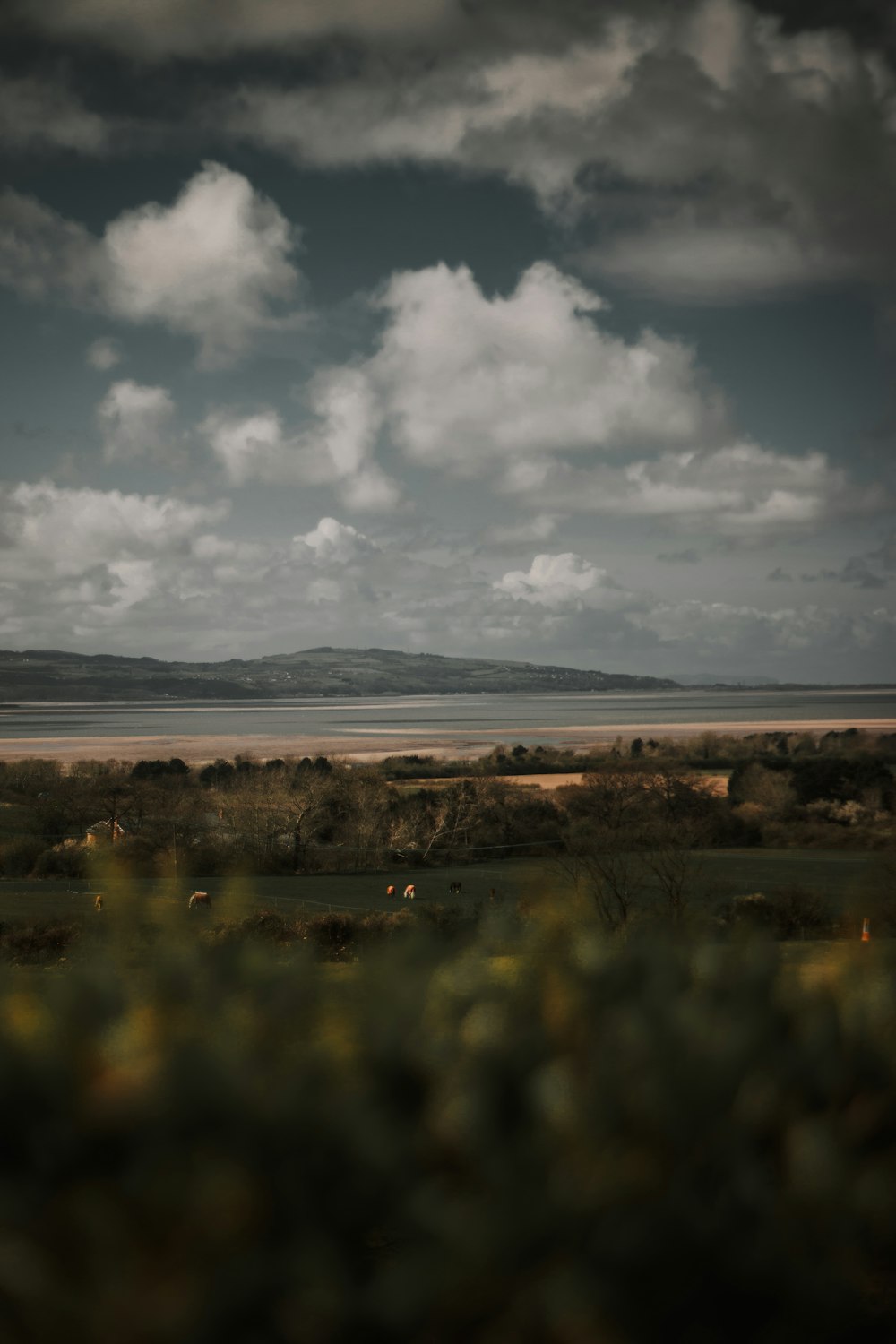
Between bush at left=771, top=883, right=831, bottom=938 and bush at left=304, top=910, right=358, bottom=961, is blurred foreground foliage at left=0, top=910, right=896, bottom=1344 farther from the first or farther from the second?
bush at left=771, top=883, right=831, bottom=938

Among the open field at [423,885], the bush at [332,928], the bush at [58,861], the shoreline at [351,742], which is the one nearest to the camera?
A: the open field at [423,885]

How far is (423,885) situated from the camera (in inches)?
1296

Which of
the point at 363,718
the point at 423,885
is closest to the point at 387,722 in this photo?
the point at 363,718

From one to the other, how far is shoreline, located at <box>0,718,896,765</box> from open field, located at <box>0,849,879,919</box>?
105 ft

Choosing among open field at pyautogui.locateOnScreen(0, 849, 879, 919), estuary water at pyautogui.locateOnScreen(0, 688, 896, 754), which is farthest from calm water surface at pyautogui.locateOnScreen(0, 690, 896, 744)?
open field at pyautogui.locateOnScreen(0, 849, 879, 919)

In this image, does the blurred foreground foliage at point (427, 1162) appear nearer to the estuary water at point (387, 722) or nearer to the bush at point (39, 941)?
the bush at point (39, 941)

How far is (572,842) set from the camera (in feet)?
85.6

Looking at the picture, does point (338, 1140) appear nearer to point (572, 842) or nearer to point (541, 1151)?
point (541, 1151)

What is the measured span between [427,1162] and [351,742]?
88059 mm

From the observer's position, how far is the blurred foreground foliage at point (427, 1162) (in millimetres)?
2152

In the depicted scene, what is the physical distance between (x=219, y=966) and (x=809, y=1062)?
160cm

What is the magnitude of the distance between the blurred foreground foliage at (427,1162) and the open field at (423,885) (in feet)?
2.15

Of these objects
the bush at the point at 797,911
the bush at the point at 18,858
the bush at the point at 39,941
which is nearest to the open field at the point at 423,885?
the bush at the point at 39,941

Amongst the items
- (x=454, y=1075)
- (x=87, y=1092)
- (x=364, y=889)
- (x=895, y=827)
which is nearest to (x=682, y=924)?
(x=454, y=1075)
